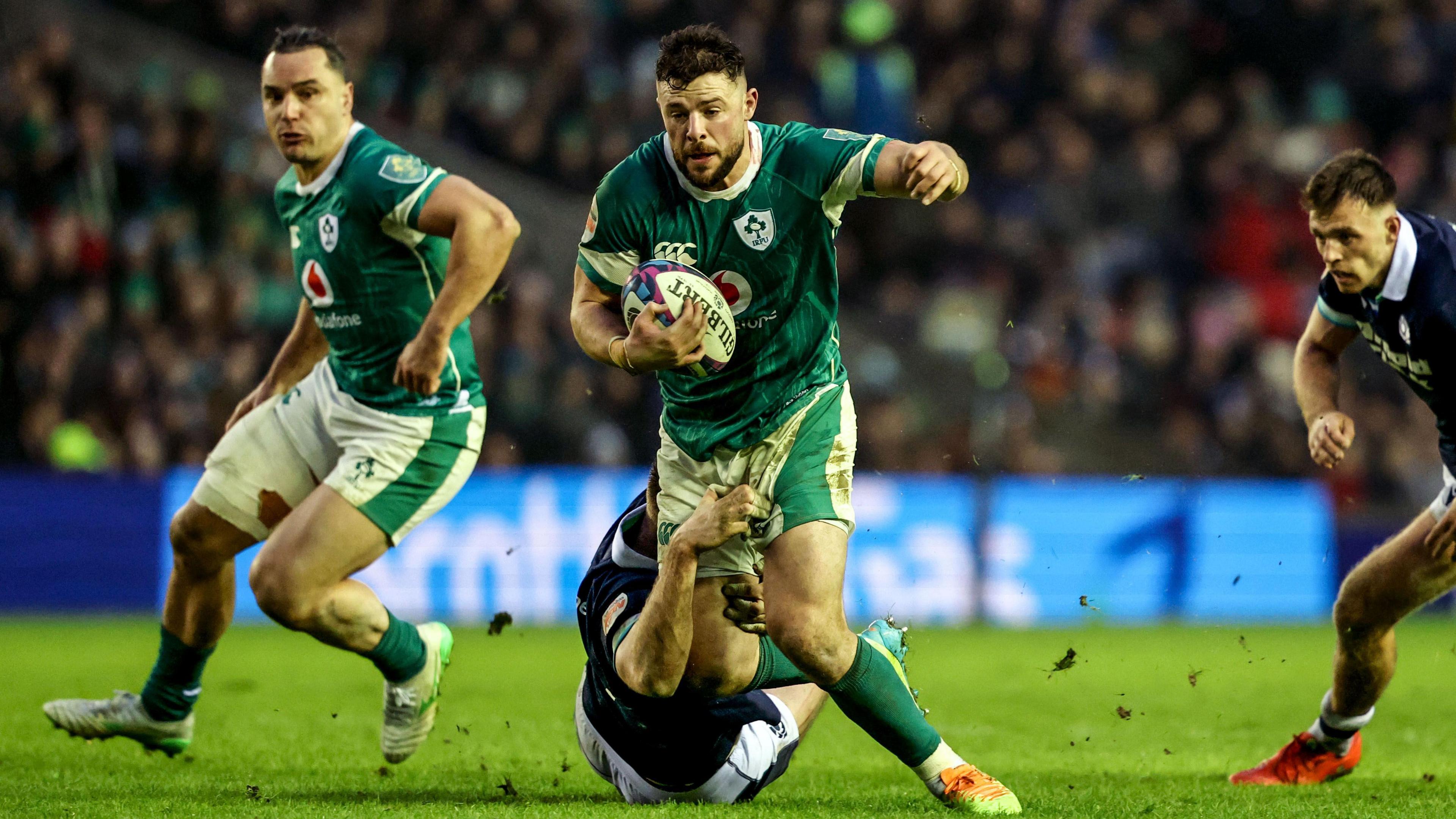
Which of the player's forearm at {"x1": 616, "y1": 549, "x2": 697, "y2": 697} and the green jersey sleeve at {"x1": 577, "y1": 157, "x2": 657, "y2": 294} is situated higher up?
the green jersey sleeve at {"x1": 577, "y1": 157, "x2": 657, "y2": 294}

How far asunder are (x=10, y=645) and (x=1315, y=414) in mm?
9002

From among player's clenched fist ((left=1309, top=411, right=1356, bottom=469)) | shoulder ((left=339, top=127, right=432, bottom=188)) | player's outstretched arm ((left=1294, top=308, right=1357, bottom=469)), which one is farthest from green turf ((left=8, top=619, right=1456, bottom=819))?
shoulder ((left=339, top=127, right=432, bottom=188))

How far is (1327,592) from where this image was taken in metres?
14.1

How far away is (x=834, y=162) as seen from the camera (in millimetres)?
5367

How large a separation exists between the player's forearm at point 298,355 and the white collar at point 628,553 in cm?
160

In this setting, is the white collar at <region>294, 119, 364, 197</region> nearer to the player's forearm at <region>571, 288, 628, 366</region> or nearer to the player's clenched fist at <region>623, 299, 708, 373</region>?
the player's forearm at <region>571, 288, 628, 366</region>

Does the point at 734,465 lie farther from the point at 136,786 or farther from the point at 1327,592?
the point at 1327,592

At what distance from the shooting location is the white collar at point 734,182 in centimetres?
542

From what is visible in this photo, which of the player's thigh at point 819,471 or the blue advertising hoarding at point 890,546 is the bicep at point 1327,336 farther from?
the blue advertising hoarding at point 890,546

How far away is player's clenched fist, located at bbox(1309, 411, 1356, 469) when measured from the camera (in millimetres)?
5996

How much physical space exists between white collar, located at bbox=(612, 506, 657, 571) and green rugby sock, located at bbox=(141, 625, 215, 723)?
1.72m

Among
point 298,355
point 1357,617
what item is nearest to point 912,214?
point 298,355

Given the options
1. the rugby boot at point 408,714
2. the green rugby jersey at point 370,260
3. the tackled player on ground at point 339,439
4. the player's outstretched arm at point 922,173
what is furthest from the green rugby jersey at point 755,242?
the rugby boot at point 408,714

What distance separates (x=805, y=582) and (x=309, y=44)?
298cm
